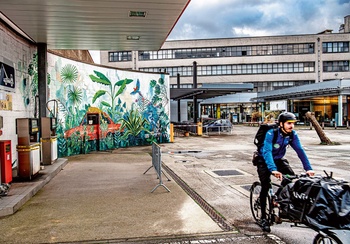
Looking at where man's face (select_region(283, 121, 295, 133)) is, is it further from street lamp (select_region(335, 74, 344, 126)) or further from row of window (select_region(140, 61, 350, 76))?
row of window (select_region(140, 61, 350, 76))

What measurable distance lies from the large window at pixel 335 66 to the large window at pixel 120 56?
3430cm

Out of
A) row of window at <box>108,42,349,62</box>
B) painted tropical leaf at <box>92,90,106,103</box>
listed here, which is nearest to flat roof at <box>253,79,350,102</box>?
row of window at <box>108,42,349,62</box>

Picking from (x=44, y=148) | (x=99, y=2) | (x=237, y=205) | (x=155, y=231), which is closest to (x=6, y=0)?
(x=99, y=2)

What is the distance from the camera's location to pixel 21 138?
9.32 m

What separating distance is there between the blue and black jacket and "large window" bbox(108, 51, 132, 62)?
55.8 m

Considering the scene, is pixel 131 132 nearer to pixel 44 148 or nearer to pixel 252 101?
pixel 44 148

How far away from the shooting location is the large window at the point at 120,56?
59094 mm

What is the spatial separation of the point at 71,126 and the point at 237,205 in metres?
10.8

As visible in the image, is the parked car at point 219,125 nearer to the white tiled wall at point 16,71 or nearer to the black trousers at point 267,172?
the white tiled wall at point 16,71

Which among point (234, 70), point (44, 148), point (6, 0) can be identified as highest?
point (234, 70)

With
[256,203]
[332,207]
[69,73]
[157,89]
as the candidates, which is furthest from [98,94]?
[332,207]

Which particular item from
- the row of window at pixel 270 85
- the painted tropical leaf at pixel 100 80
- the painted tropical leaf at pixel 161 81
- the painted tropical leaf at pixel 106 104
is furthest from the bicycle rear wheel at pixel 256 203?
the row of window at pixel 270 85

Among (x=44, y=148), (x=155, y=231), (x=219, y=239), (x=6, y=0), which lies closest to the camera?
(x=219, y=239)

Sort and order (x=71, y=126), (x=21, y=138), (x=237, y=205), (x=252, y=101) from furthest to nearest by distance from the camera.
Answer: (x=252, y=101)
(x=71, y=126)
(x=21, y=138)
(x=237, y=205)
